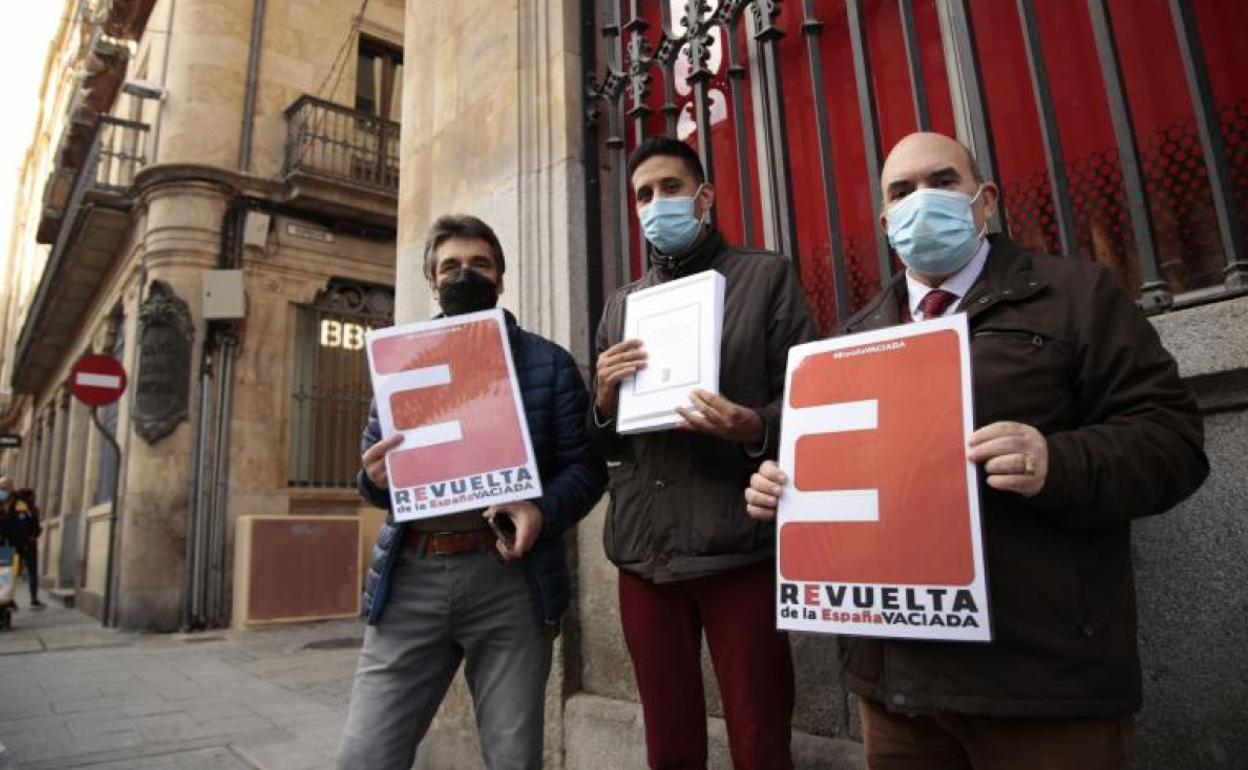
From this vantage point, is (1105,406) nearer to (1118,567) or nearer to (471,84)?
(1118,567)

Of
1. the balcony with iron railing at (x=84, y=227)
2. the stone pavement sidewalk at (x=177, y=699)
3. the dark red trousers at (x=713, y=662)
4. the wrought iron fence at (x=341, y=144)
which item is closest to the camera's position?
the dark red trousers at (x=713, y=662)

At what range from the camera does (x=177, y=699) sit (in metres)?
5.40

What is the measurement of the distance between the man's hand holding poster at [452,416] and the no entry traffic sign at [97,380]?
8492 millimetres

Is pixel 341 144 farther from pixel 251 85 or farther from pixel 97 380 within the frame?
pixel 97 380

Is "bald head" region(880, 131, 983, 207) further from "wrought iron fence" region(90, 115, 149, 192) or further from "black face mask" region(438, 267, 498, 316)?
"wrought iron fence" region(90, 115, 149, 192)

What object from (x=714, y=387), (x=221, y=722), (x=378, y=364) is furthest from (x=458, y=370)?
(x=221, y=722)

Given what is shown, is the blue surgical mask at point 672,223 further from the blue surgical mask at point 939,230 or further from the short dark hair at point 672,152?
the blue surgical mask at point 939,230

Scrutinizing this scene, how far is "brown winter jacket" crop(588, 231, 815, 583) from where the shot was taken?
6.03ft

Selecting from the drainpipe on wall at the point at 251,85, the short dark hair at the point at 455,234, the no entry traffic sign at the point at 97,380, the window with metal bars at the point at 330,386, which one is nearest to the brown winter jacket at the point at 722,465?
the short dark hair at the point at 455,234

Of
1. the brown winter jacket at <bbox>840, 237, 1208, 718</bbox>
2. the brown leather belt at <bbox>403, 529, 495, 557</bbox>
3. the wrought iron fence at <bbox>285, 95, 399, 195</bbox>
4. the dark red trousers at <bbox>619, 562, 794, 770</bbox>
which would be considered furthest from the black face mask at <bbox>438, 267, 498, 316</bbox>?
the wrought iron fence at <bbox>285, 95, 399, 195</bbox>

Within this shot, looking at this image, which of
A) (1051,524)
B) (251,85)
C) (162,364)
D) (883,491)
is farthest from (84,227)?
(1051,524)

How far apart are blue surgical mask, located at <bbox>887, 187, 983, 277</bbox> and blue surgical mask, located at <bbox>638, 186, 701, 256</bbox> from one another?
0.65 m

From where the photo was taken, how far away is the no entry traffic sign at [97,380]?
8891mm

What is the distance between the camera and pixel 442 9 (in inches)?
166
